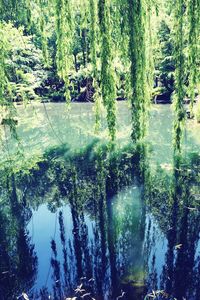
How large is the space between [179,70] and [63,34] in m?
1.98

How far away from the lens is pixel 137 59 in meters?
5.54

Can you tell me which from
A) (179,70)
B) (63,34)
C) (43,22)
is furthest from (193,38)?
(43,22)

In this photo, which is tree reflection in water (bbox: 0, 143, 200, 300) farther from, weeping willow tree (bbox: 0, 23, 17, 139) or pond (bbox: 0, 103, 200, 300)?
weeping willow tree (bbox: 0, 23, 17, 139)

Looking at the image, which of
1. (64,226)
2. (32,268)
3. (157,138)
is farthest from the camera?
(157,138)

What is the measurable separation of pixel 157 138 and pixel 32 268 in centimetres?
1144

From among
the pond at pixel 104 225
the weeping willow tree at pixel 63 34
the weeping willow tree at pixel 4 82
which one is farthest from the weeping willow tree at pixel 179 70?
the weeping willow tree at pixel 4 82

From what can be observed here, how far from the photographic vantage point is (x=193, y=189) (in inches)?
389

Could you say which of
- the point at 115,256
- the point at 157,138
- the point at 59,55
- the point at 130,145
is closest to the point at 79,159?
the point at 130,145

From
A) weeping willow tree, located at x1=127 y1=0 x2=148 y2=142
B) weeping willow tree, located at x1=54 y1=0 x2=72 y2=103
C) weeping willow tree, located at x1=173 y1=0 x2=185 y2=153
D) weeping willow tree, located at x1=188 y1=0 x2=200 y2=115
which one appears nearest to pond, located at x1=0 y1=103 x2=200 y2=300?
weeping willow tree, located at x1=173 y1=0 x2=185 y2=153

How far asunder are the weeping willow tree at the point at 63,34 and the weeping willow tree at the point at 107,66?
1.75 feet

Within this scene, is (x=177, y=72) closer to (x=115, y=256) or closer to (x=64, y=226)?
(x=115, y=256)

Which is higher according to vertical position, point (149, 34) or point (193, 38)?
point (149, 34)

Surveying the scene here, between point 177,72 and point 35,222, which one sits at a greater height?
point 177,72

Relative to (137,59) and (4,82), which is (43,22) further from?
(137,59)
